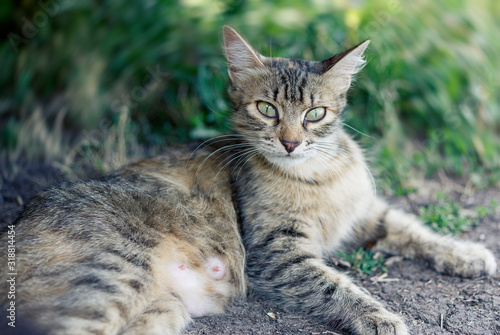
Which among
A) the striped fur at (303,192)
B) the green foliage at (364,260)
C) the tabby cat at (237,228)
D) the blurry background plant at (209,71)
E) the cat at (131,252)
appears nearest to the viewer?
the cat at (131,252)

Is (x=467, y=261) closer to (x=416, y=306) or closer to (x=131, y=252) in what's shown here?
(x=416, y=306)

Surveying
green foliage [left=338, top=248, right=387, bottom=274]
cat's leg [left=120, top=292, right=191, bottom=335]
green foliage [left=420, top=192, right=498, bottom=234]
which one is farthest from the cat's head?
Answer: green foliage [left=420, top=192, right=498, bottom=234]

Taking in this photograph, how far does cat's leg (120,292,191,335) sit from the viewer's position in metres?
2.53

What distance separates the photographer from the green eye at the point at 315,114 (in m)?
3.13

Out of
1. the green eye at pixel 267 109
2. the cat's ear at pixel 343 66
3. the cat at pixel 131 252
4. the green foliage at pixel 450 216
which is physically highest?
the cat's ear at pixel 343 66

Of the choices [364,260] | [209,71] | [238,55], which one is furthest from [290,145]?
[209,71]

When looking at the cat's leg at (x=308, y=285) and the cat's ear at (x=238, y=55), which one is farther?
the cat's ear at (x=238, y=55)

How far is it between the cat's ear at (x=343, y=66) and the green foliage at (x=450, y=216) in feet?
4.94

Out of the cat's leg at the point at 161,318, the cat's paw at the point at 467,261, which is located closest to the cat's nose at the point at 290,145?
the cat's leg at the point at 161,318

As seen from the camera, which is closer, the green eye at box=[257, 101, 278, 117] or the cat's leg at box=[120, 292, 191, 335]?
the cat's leg at box=[120, 292, 191, 335]

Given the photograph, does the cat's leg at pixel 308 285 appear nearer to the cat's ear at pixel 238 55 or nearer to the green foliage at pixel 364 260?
the green foliage at pixel 364 260

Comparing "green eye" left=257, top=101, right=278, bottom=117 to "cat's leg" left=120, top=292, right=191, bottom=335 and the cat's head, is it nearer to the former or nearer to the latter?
the cat's head

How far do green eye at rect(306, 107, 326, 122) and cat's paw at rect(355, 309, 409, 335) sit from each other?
1.34 m

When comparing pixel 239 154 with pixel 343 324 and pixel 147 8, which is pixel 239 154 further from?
pixel 147 8
